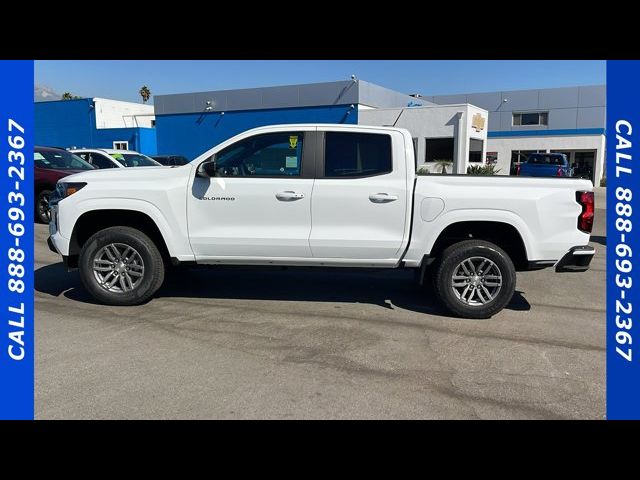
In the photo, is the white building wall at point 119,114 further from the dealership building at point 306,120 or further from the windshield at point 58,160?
the windshield at point 58,160

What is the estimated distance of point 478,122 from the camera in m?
26.8

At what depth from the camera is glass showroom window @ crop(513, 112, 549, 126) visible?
151 feet

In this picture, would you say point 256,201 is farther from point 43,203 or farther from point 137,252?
point 43,203

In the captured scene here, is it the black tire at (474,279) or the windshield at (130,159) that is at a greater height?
the windshield at (130,159)

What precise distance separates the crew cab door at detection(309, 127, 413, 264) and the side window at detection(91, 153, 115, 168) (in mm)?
9584

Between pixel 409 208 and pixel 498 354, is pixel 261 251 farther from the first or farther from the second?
pixel 498 354

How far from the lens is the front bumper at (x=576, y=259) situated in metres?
5.26

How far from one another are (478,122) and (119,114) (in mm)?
23490

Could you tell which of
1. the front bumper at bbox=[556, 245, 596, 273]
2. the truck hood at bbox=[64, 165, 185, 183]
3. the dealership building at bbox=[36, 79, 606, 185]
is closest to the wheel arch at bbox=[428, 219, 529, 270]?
the front bumper at bbox=[556, 245, 596, 273]

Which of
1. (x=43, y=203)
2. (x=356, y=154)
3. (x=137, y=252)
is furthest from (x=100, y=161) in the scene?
(x=356, y=154)

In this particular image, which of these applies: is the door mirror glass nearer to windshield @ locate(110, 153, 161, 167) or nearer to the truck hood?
the truck hood

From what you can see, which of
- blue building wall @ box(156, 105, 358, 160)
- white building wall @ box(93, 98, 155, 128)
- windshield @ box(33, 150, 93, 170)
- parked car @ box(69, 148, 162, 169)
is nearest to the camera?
windshield @ box(33, 150, 93, 170)

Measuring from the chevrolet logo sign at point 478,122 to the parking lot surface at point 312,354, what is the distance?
2095 cm

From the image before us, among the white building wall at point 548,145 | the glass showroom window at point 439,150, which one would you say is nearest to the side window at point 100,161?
the glass showroom window at point 439,150
